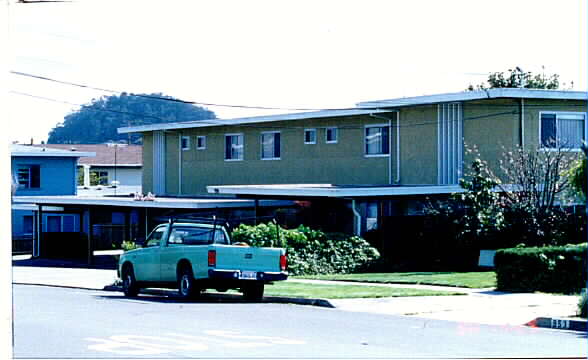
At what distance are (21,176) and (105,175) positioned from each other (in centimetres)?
1996

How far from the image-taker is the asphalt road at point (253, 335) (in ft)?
39.9

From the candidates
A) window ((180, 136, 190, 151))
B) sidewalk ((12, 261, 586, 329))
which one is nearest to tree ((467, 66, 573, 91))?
window ((180, 136, 190, 151))

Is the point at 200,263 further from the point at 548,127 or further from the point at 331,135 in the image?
the point at 331,135

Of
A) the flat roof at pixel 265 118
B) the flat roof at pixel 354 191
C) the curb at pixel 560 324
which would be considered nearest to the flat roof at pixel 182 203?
the flat roof at pixel 354 191

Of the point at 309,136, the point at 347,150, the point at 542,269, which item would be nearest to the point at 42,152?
the point at 309,136

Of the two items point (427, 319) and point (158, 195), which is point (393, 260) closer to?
point (427, 319)

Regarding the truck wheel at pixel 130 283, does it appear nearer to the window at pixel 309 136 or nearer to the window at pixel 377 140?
the window at pixel 377 140

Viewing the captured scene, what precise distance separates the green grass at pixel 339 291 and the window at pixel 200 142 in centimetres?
2139

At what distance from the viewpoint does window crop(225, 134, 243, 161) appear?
43.8 m

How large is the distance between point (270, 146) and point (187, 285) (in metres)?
20.6

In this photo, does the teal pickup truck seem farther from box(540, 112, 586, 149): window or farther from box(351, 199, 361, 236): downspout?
box(540, 112, 586, 149): window

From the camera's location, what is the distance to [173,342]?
42.9 feet

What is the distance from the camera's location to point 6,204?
4.21m

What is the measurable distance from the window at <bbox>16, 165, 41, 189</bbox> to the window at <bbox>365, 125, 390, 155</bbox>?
25151mm
